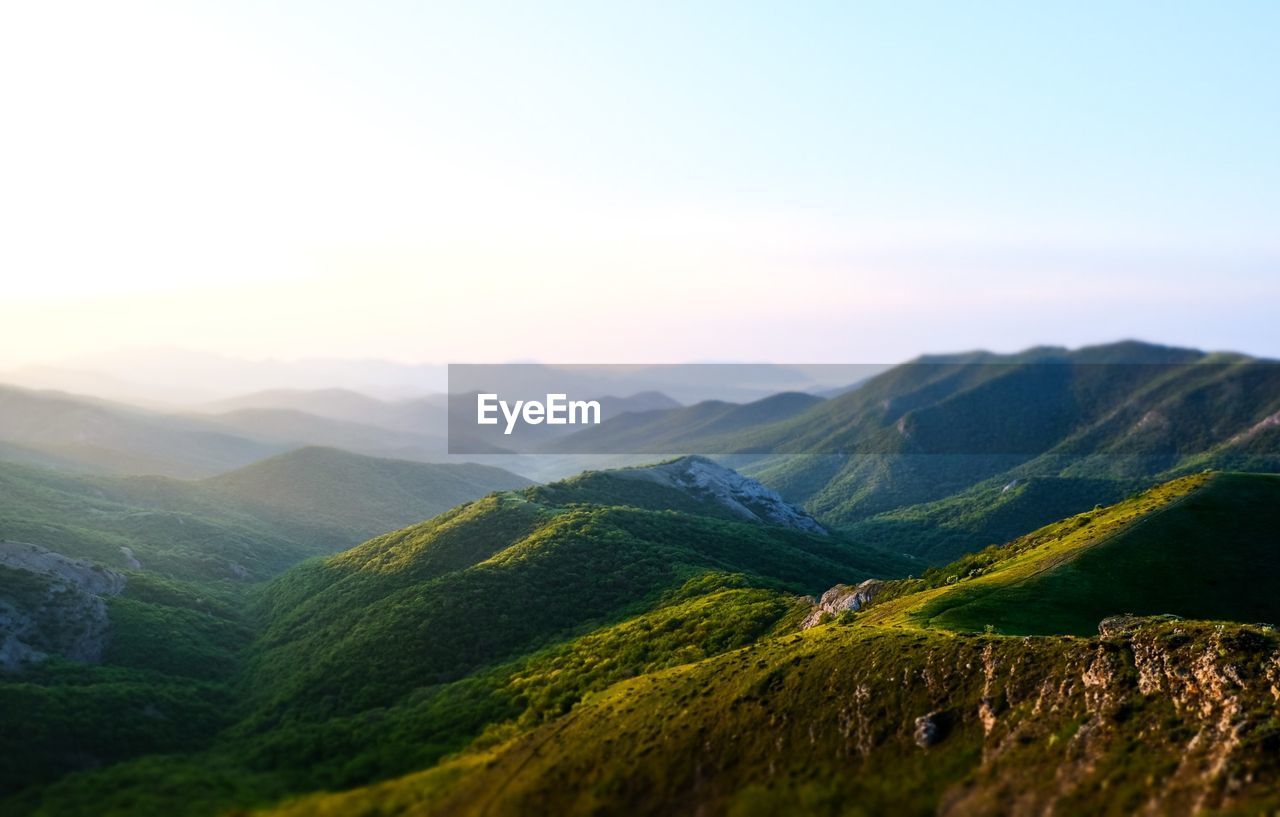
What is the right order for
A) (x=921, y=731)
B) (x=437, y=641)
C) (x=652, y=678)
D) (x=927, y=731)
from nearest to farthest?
(x=927, y=731), (x=921, y=731), (x=652, y=678), (x=437, y=641)

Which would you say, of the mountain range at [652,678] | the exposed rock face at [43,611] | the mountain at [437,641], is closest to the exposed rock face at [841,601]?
the mountain range at [652,678]

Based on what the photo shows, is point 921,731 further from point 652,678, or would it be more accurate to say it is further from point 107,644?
point 107,644

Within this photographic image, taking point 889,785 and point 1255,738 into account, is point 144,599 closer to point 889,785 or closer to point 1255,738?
point 889,785

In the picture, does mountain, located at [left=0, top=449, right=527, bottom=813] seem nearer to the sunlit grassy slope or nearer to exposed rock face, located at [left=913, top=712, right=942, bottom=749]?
exposed rock face, located at [left=913, top=712, right=942, bottom=749]

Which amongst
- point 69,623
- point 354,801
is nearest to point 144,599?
point 69,623

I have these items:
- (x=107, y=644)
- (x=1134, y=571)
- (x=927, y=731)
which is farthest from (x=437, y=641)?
(x=1134, y=571)

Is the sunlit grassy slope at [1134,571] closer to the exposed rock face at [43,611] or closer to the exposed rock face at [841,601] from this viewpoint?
the exposed rock face at [841,601]
